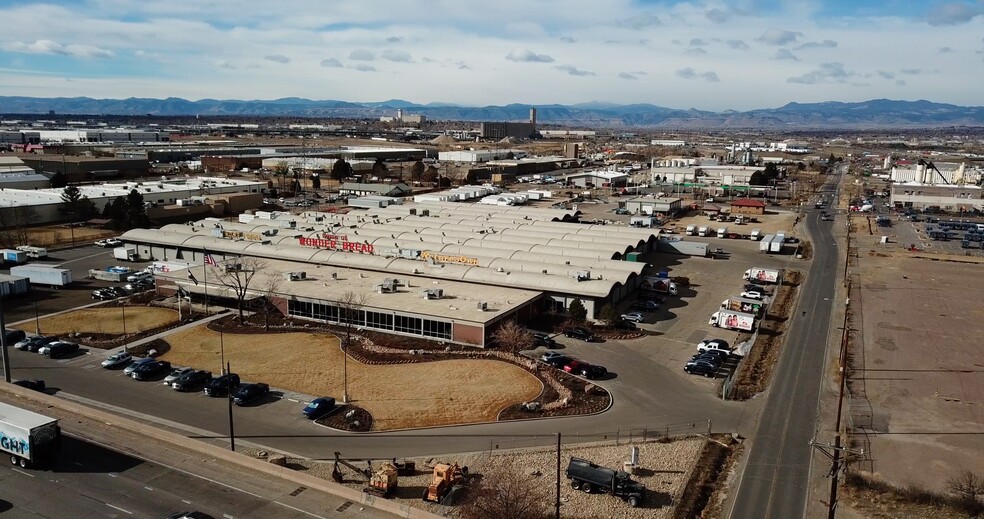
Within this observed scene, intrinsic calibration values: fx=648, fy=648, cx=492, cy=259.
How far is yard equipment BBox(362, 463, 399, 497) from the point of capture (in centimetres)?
1753

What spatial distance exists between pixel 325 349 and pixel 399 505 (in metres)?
14.2

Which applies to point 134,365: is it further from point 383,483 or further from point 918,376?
point 918,376

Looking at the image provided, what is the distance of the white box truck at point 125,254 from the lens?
46.8 m

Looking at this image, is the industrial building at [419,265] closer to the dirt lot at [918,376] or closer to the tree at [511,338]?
the tree at [511,338]

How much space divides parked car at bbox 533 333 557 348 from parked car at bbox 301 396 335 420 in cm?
1066

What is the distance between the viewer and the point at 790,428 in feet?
72.6

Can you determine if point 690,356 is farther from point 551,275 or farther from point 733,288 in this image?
point 733,288

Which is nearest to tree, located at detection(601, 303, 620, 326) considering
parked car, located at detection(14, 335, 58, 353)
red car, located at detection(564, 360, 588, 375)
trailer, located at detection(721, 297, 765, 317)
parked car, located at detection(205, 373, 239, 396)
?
red car, located at detection(564, 360, 588, 375)

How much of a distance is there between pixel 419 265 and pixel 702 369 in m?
18.0

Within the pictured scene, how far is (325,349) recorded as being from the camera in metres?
29.5

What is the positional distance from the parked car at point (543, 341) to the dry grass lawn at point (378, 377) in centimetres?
319

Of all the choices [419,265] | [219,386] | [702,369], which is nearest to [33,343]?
[219,386]

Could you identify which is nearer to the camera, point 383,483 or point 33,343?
point 383,483

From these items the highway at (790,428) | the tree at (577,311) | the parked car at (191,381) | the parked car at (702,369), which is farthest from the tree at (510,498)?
the tree at (577,311)
